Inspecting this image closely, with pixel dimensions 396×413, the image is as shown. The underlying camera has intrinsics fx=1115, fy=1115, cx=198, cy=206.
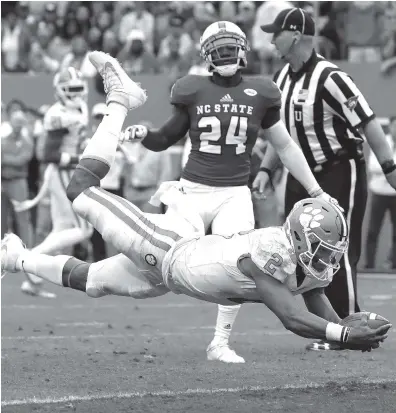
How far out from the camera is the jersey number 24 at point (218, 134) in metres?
6.18

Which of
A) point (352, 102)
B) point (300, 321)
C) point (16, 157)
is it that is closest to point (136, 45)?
point (16, 157)

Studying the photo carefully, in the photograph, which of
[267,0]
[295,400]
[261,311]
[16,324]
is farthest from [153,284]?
[267,0]

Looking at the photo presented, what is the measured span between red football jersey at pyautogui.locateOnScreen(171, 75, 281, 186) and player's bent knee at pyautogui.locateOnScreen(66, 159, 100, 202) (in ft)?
2.36

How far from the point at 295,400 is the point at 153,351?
1.79m

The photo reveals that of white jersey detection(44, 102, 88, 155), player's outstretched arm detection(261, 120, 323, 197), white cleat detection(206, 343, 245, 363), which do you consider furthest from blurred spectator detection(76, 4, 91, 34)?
white cleat detection(206, 343, 245, 363)

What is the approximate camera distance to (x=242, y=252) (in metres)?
4.98

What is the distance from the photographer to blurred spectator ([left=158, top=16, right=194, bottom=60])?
14.2m

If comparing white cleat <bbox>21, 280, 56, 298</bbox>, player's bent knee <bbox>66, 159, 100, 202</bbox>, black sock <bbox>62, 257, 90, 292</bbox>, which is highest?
player's bent knee <bbox>66, 159, 100, 202</bbox>

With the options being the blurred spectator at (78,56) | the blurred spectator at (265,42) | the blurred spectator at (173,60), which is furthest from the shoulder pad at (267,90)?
the blurred spectator at (78,56)

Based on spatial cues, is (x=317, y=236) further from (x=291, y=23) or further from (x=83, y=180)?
(x=291, y=23)

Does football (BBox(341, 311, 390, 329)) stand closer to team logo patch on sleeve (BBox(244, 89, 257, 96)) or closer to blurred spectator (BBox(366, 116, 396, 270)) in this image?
team logo patch on sleeve (BBox(244, 89, 257, 96))

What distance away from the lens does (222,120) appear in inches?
243

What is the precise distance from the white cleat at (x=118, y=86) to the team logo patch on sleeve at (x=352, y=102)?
49.0 inches

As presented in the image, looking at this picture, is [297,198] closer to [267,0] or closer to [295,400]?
[295,400]
